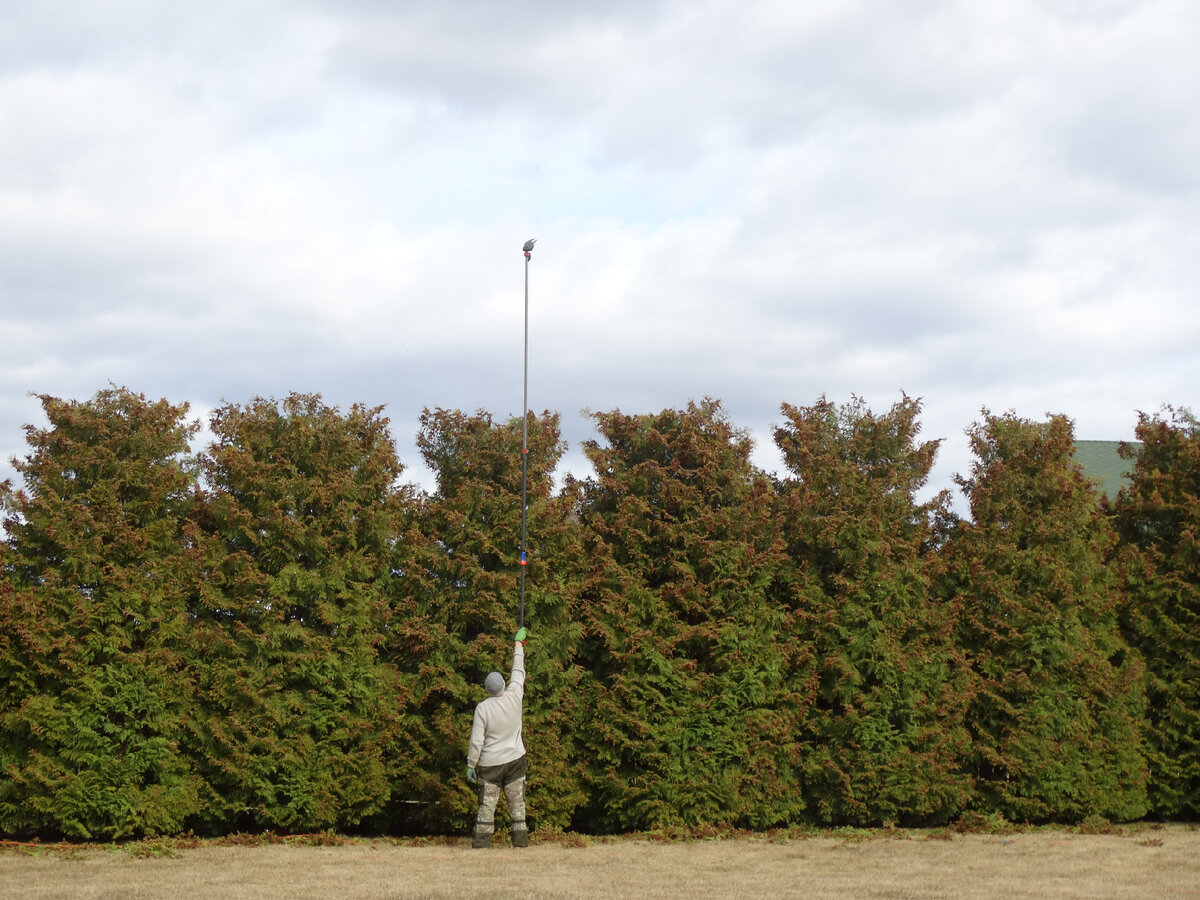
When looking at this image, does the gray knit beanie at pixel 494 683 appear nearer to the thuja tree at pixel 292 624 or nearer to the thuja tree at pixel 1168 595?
the thuja tree at pixel 292 624

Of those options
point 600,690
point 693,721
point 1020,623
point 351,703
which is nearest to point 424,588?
point 351,703

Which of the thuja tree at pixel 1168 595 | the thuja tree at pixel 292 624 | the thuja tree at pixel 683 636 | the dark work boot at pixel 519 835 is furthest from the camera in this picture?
the thuja tree at pixel 1168 595

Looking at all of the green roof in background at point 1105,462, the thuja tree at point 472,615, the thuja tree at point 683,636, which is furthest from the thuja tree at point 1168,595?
the thuja tree at point 472,615

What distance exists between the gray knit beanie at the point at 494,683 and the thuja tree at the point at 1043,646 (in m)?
5.92

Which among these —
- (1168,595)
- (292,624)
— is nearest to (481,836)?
(292,624)

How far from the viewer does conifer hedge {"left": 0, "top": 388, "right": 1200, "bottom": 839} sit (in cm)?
1156

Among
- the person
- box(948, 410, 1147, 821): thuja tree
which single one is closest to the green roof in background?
box(948, 410, 1147, 821): thuja tree

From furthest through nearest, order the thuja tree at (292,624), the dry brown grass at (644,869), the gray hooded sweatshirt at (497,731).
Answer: the thuja tree at (292,624)
the gray hooded sweatshirt at (497,731)
the dry brown grass at (644,869)

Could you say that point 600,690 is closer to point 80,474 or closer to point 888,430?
point 888,430

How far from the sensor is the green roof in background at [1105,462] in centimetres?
2153

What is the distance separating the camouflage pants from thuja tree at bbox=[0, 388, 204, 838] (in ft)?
10.2

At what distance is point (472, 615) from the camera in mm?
12227

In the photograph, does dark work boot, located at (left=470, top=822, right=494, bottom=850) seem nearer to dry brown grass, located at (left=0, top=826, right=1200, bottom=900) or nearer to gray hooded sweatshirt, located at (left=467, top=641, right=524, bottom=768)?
dry brown grass, located at (left=0, top=826, right=1200, bottom=900)

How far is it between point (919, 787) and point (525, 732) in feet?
15.1
